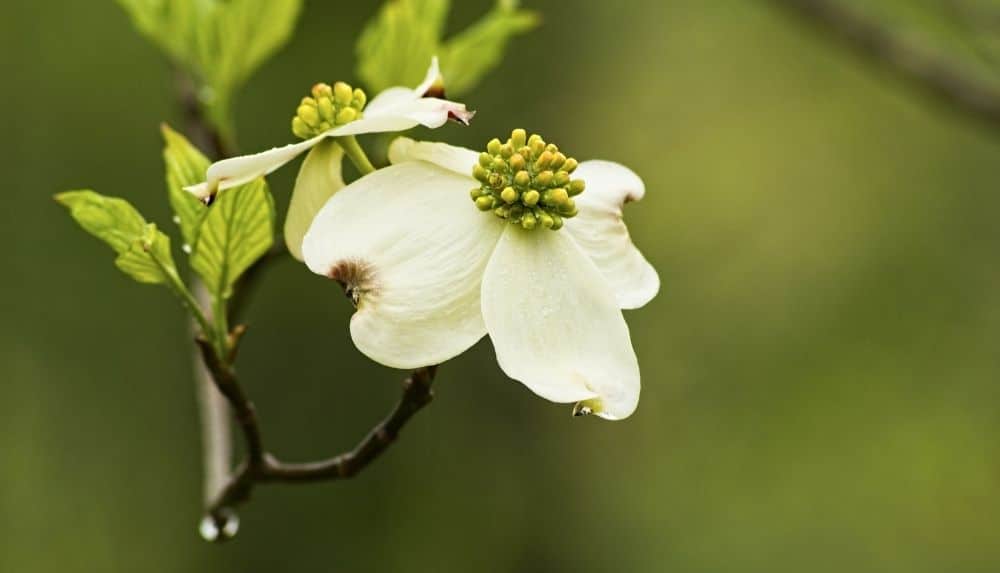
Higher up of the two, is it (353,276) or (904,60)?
(353,276)

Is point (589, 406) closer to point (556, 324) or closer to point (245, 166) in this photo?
point (556, 324)

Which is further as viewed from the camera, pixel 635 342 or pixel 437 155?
pixel 635 342

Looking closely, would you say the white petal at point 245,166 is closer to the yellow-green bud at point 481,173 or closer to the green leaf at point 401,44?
the yellow-green bud at point 481,173

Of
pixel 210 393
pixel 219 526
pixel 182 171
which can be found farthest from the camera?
pixel 210 393

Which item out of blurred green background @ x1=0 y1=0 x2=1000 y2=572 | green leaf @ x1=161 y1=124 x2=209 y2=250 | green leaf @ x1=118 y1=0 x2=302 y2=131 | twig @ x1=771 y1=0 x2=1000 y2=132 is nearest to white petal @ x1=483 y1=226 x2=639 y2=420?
green leaf @ x1=161 y1=124 x2=209 y2=250

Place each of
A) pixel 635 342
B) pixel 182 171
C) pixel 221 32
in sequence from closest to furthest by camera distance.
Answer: pixel 182 171 → pixel 221 32 → pixel 635 342

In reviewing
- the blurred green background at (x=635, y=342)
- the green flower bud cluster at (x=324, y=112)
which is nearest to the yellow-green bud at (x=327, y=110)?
the green flower bud cluster at (x=324, y=112)

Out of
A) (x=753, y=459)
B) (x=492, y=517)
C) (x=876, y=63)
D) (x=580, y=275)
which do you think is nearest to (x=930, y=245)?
(x=753, y=459)

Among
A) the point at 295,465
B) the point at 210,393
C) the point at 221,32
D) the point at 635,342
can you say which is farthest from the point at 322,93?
the point at 635,342
